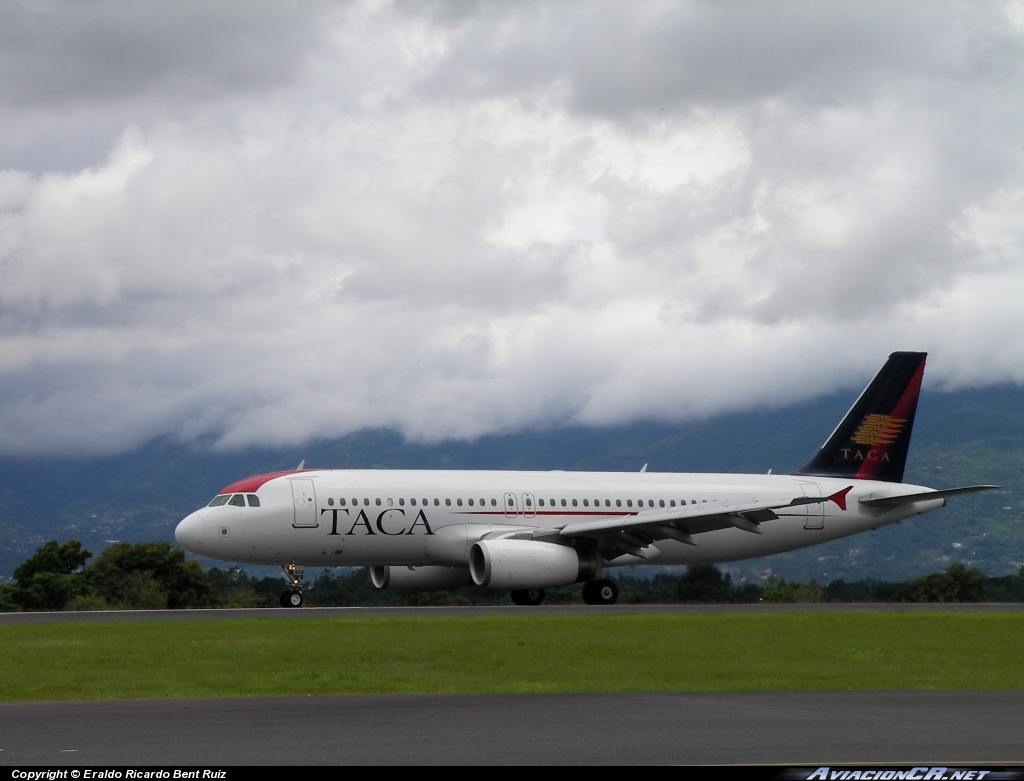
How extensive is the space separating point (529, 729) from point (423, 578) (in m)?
33.2

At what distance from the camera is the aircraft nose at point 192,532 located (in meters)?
42.5

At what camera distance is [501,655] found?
960 inches

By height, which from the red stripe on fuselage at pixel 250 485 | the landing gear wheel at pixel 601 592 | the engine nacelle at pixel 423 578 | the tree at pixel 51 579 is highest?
the red stripe on fuselage at pixel 250 485

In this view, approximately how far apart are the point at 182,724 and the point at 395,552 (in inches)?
1148

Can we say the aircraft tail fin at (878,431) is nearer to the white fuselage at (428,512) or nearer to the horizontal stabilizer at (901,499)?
the horizontal stabilizer at (901,499)

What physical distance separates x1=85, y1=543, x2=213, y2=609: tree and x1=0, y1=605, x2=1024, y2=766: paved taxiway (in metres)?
37.3

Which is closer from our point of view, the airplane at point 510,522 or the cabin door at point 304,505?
the airplane at point 510,522

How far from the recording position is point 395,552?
4419 centimetres

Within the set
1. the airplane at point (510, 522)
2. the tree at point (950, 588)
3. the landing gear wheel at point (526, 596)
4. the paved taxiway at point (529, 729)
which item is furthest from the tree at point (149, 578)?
the paved taxiway at point (529, 729)

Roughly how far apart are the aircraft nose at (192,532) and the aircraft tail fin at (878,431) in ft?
74.3

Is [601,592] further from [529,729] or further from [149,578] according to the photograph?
[529,729]

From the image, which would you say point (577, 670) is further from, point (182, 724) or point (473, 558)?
point (473, 558)

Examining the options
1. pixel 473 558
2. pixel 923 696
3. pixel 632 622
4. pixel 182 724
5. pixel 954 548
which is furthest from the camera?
pixel 954 548
